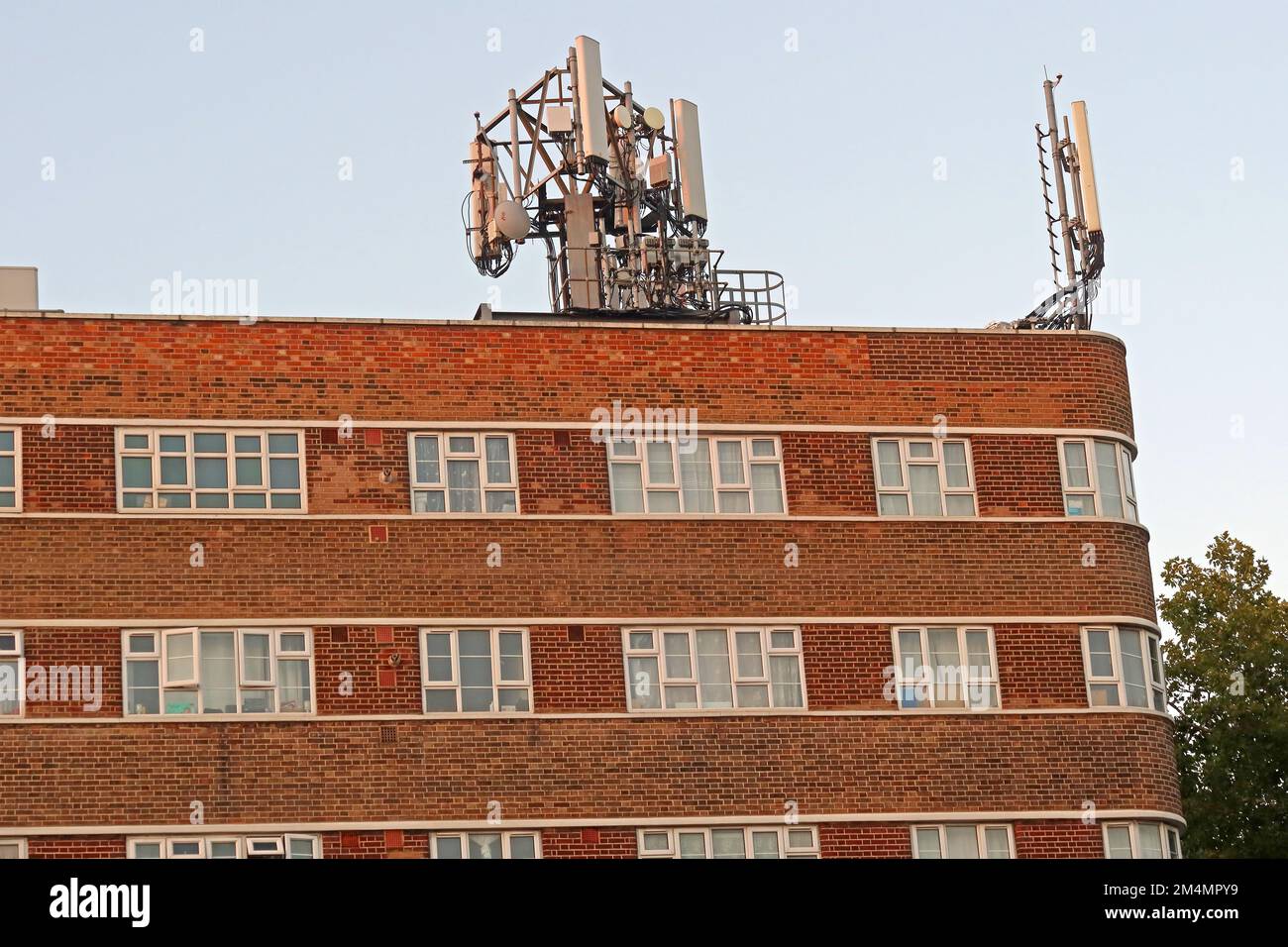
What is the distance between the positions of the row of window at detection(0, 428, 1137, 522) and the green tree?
2046 centimetres

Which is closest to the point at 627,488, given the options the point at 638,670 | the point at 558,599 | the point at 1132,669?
the point at 558,599

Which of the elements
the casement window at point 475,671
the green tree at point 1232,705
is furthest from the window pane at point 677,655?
the green tree at point 1232,705

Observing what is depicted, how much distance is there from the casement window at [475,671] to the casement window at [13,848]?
22.6 ft

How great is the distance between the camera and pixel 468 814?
4053 cm

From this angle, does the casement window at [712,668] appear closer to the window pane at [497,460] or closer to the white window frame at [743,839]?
the white window frame at [743,839]

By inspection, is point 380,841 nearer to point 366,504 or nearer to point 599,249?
point 366,504

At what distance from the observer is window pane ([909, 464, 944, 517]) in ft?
144

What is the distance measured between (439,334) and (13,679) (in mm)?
9498

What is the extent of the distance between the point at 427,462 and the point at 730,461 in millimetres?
5449

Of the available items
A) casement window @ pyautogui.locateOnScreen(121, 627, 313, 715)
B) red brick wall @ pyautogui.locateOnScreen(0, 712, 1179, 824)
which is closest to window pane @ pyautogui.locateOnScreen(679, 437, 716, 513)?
red brick wall @ pyautogui.locateOnScreen(0, 712, 1179, 824)

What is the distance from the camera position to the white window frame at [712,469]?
43125mm

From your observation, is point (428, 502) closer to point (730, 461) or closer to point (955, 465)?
point (730, 461)
